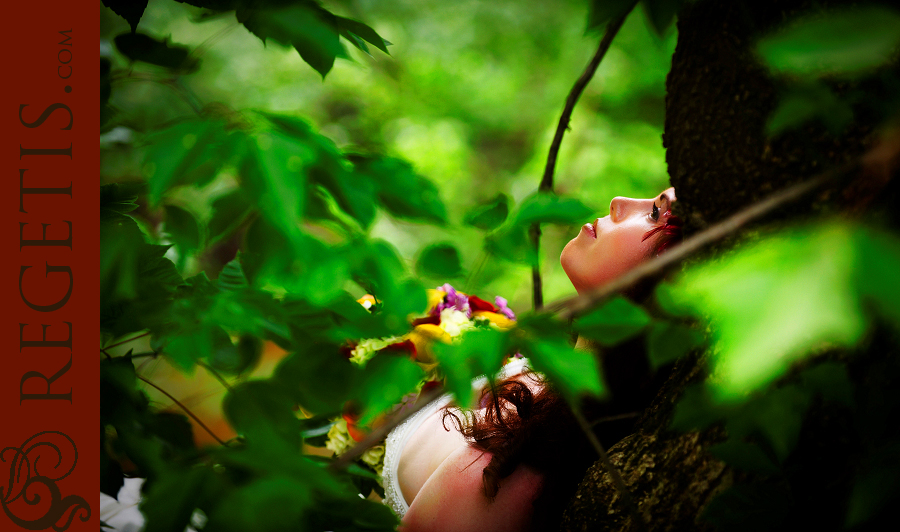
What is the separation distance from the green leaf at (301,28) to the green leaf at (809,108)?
0.28 metres

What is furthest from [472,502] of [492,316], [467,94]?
[467,94]

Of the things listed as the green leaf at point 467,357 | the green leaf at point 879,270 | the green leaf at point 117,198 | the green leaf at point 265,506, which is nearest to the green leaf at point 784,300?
the green leaf at point 879,270

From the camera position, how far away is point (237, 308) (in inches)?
13.9

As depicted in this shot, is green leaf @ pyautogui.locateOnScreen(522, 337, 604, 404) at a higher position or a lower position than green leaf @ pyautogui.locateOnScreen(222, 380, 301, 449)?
lower

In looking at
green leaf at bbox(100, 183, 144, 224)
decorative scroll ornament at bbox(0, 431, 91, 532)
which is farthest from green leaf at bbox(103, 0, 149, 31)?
decorative scroll ornament at bbox(0, 431, 91, 532)

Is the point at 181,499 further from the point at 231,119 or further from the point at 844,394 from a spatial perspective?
the point at 844,394

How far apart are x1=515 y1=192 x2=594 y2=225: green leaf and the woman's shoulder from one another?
15.1 inches

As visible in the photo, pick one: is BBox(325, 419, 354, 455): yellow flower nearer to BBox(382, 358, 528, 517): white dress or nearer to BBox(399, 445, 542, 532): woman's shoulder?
BBox(382, 358, 528, 517): white dress

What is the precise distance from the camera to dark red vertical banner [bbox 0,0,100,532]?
1.36 ft

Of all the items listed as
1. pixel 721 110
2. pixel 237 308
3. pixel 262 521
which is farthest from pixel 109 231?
pixel 721 110

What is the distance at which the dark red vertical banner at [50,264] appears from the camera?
415 millimetres

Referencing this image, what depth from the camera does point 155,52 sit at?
1.48 ft

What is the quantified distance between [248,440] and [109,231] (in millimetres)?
183

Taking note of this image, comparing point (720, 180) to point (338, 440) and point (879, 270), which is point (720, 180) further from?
point (338, 440)
